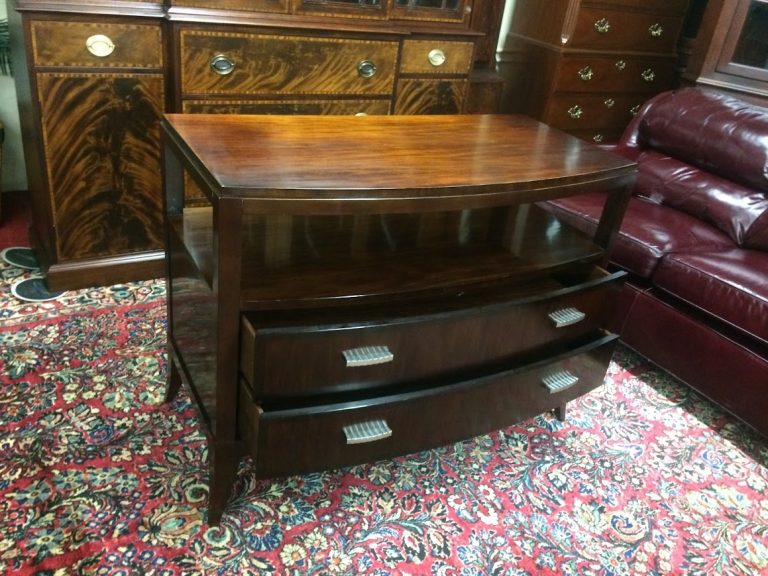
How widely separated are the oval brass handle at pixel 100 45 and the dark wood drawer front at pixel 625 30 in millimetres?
1889

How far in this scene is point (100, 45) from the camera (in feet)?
5.82

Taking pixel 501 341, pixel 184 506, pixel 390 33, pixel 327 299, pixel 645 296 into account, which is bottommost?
pixel 184 506

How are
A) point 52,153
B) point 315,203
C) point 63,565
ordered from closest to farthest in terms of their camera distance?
point 315,203 < point 63,565 < point 52,153

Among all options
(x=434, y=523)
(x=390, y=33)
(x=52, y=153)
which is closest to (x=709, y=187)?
(x=390, y=33)

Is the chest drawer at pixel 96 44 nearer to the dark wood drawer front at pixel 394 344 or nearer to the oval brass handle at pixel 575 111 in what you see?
the dark wood drawer front at pixel 394 344

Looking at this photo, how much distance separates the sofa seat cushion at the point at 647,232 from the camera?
190cm

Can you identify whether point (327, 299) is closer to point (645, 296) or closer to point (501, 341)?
point (501, 341)

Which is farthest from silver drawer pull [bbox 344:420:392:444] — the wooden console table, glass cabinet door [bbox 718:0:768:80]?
glass cabinet door [bbox 718:0:768:80]

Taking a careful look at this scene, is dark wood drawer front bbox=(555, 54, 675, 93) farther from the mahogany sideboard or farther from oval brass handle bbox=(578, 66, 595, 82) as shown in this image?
the mahogany sideboard

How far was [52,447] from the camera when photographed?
4.73ft

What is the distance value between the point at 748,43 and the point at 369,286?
2509 mm

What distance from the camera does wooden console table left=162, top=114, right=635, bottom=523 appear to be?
43.8 inches

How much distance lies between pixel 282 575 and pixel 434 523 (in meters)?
0.34

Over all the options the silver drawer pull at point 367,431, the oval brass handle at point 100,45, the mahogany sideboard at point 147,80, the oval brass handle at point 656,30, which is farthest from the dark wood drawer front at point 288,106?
the oval brass handle at point 656,30
